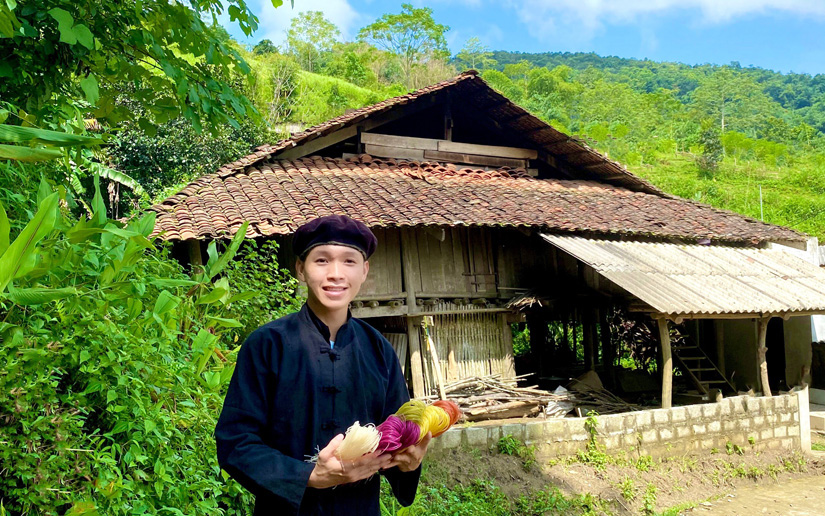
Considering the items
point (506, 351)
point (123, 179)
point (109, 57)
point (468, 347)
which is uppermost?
point (123, 179)

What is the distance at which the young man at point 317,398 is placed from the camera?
1.87m

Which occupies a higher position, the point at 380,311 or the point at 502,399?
the point at 380,311

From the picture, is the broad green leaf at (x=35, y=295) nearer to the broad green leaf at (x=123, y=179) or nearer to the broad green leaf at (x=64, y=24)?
the broad green leaf at (x=64, y=24)

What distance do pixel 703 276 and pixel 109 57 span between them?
9.11m

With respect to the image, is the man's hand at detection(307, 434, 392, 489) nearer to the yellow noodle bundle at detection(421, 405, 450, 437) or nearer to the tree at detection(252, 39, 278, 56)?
the yellow noodle bundle at detection(421, 405, 450, 437)

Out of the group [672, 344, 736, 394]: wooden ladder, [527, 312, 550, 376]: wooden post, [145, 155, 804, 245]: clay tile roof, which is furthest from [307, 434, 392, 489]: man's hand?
[527, 312, 550, 376]: wooden post

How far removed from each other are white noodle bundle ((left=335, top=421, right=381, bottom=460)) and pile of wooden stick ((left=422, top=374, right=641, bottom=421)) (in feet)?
26.6

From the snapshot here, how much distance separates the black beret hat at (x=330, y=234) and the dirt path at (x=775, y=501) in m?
8.03

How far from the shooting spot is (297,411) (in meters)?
2.04

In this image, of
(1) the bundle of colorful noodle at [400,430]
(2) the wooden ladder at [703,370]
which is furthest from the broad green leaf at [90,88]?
(2) the wooden ladder at [703,370]

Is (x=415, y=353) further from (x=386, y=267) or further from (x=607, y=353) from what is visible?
(x=607, y=353)

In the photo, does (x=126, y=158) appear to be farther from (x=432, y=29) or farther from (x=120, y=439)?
(x=432, y=29)

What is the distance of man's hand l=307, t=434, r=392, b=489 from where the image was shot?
1.80 meters

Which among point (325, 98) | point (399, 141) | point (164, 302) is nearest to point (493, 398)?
point (399, 141)
